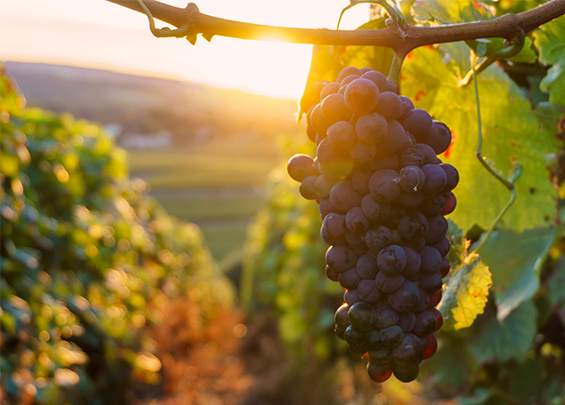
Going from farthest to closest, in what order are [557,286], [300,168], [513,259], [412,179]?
1. [557,286]
2. [513,259]
3. [300,168]
4. [412,179]

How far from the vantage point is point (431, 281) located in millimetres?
623

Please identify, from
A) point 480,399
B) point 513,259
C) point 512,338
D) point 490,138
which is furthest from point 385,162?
point 480,399

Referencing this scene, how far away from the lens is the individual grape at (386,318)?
0.59 meters

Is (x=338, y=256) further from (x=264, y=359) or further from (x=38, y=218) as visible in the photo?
(x=264, y=359)

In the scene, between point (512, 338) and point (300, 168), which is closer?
point (300, 168)

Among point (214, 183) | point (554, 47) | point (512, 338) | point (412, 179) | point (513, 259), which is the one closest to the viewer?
point (412, 179)

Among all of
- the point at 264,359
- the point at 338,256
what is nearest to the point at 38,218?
the point at 338,256

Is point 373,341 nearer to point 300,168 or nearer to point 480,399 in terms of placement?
point 300,168

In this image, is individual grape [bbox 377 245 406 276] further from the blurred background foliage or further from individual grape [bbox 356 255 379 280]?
the blurred background foliage

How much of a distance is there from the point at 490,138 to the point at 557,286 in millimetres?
782

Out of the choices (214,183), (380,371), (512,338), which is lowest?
(214,183)

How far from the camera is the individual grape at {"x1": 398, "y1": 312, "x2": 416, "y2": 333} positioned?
0.60 m

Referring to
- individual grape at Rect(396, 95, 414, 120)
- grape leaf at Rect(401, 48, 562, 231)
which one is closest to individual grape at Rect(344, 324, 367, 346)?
individual grape at Rect(396, 95, 414, 120)

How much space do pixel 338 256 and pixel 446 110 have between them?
48 centimetres
